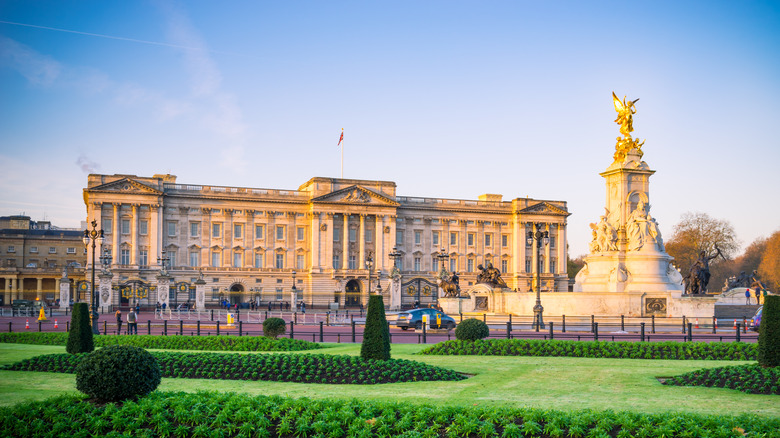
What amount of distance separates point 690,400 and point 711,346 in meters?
9.15

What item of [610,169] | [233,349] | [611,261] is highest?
[610,169]

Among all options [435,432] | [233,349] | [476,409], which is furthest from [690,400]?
[233,349]

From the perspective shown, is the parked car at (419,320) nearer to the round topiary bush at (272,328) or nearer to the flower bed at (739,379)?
the round topiary bush at (272,328)

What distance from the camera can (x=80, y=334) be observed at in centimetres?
1984

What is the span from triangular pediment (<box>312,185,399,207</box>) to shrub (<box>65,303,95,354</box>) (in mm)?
76041

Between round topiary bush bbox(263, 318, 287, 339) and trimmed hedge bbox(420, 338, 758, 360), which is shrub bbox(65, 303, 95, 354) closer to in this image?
round topiary bush bbox(263, 318, 287, 339)

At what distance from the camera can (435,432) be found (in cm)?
1123

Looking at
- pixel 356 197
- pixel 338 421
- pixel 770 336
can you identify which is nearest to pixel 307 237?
pixel 356 197

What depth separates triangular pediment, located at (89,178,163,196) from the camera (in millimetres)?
86750

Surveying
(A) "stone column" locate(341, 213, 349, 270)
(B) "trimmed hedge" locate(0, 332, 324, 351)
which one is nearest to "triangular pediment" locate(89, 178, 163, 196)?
(A) "stone column" locate(341, 213, 349, 270)

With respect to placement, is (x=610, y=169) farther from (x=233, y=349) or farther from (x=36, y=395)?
(x=36, y=395)

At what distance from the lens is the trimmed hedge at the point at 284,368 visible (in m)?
16.6

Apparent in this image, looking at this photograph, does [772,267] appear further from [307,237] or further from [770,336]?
[770,336]

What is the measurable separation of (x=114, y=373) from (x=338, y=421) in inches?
146
